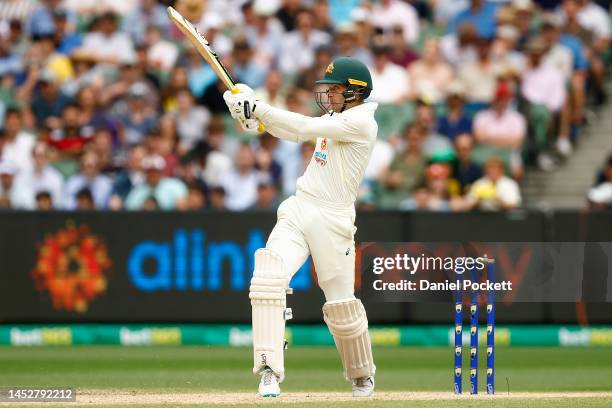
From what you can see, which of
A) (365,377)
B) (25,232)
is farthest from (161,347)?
(365,377)

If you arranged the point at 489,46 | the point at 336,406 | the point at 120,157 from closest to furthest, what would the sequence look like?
the point at 336,406 → the point at 120,157 → the point at 489,46

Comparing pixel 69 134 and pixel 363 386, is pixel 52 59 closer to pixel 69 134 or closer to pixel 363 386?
pixel 69 134

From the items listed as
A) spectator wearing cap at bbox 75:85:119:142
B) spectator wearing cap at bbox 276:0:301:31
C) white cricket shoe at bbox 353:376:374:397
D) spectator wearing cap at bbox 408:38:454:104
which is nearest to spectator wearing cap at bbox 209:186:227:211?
spectator wearing cap at bbox 75:85:119:142

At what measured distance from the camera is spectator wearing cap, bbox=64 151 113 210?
50.0 feet

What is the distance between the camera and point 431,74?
16.7 m

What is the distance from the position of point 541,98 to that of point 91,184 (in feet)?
17.5

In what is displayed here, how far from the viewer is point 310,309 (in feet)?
46.9

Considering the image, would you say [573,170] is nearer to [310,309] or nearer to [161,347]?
[310,309]

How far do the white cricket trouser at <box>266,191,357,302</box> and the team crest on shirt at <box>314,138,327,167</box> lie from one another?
9.0 inches

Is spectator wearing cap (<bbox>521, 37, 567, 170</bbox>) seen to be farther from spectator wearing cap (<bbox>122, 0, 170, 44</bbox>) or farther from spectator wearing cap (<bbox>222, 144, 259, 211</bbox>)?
spectator wearing cap (<bbox>122, 0, 170, 44</bbox>)

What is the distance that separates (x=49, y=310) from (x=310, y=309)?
2.64m

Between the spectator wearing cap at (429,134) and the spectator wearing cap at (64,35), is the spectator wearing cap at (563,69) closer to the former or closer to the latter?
the spectator wearing cap at (429,134)

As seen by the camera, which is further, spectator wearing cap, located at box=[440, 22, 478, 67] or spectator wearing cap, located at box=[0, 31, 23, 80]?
spectator wearing cap, located at box=[0, 31, 23, 80]

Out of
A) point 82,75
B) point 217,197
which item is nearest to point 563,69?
point 217,197
